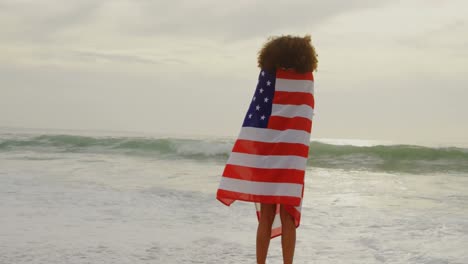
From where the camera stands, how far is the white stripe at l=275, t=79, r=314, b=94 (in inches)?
153

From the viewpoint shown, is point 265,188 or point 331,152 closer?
point 265,188

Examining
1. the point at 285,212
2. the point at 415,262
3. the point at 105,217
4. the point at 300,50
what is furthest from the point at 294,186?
the point at 105,217

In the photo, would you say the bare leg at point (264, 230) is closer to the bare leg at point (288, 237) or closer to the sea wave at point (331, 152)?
the bare leg at point (288, 237)

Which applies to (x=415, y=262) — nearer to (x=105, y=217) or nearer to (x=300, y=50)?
(x=300, y=50)

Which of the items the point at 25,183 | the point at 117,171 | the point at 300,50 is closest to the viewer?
the point at 300,50

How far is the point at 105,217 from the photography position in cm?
650

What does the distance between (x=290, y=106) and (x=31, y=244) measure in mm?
2678

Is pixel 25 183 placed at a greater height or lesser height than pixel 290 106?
lesser

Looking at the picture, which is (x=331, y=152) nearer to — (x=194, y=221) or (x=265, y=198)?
(x=194, y=221)

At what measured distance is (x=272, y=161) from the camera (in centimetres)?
392

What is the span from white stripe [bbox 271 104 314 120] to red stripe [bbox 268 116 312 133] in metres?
0.02

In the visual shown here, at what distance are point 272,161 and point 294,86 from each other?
0.54m

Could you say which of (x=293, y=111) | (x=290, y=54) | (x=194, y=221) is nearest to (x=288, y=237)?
(x=293, y=111)

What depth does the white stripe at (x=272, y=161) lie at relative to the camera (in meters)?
3.89
